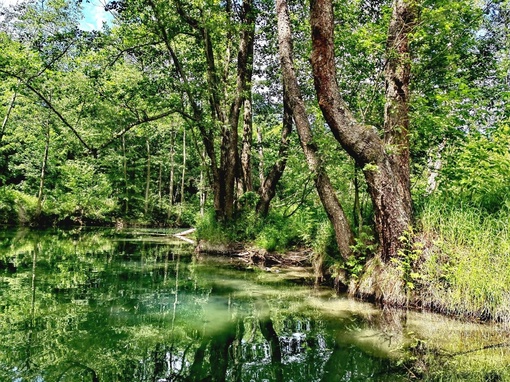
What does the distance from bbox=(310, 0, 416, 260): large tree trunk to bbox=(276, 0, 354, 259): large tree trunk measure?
2.63 feet

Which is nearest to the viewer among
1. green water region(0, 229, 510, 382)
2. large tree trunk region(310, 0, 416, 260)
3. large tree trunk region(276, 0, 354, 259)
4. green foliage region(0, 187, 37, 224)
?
green water region(0, 229, 510, 382)

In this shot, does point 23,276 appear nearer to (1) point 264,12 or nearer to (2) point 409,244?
(2) point 409,244

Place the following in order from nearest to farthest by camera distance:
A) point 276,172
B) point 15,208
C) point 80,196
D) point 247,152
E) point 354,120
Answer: point 354,120, point 276,172, point 247,152, point 15,208, point 80,196

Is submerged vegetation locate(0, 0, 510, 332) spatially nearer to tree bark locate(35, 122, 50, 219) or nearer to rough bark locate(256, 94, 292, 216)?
rough bark locate(256, 94, 292, 216)

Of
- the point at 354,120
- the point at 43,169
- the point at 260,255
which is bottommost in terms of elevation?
the point at 260,255

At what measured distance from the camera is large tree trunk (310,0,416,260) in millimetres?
6098

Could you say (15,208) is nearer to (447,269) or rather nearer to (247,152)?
(247,152)

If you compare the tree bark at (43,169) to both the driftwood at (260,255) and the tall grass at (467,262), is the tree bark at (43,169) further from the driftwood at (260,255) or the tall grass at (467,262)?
the tall grass at (467,262)

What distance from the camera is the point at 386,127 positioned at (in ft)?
22.0

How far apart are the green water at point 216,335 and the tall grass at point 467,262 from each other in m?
0.37

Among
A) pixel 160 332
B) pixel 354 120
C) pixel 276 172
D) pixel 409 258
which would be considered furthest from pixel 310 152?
pixel 276 172

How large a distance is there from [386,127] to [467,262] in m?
2.61

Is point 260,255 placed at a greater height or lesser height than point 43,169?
lesser

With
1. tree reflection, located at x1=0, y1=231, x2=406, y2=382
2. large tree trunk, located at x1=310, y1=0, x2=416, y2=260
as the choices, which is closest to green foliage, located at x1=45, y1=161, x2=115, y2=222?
tree reflection, located at x1=0, y1=231, x2=406, y2=382
